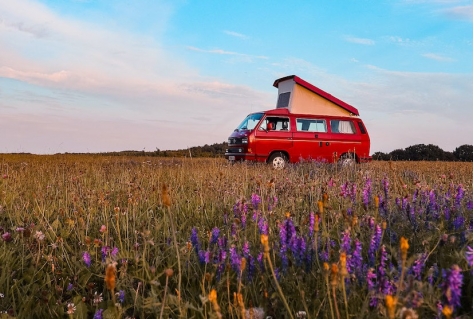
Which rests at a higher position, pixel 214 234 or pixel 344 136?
pixel 344 136

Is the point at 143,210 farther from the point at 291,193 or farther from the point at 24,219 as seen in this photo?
the point at 291,193

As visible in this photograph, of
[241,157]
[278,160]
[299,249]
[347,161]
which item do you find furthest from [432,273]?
[347,161]

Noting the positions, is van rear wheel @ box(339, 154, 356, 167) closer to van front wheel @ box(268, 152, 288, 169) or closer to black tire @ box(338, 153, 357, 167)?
black tire @ box(338, 153, 357, 167)

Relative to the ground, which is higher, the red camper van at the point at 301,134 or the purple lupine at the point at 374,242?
the red camper van at the point at 301,134

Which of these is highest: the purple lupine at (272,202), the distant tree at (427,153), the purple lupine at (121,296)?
the distant tree at (427,153)

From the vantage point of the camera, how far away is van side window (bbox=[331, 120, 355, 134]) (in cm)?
1855

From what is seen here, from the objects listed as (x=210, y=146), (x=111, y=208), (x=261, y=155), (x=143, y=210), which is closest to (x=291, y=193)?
(x=143, y=210)

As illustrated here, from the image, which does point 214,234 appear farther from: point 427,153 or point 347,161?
point 427,153

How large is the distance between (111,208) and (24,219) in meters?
1.05

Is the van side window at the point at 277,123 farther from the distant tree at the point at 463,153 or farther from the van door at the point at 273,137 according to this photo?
the distant tree at the point at 463,153

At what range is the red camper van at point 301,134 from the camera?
1650 centimetres

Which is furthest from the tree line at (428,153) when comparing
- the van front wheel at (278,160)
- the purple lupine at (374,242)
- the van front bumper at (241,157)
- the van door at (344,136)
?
the purple lupine at (374,242)

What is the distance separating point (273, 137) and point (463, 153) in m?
16.8

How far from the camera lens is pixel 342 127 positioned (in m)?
18.7
